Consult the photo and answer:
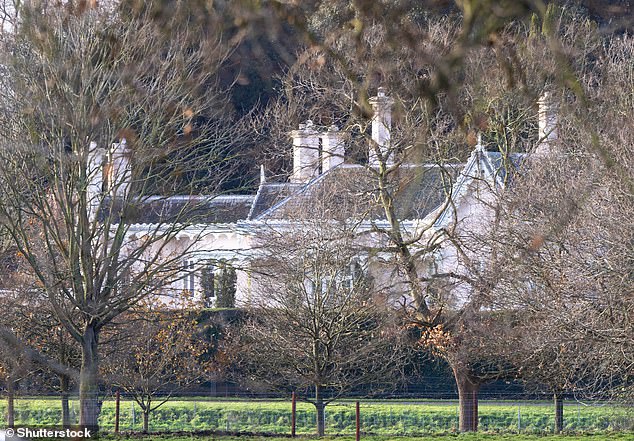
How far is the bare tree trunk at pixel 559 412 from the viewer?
65.4 feet

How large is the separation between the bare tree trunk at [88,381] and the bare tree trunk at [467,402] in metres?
7.20

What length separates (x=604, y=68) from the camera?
20.3 meters

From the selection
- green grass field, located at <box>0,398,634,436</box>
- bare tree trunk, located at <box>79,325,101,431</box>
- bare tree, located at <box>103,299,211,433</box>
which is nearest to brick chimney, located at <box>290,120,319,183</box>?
bare tree, located at <box>103,299,211,433</box>

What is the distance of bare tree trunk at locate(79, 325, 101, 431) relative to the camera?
53.4 feet

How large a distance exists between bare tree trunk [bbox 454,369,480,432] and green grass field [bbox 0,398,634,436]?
0.34 meters

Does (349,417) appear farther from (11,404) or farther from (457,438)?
(11,404)

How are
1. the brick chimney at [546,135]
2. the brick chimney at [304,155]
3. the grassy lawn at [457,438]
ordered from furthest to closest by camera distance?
the brick chimney at [304,155] → the brick chimney at [546,135] → the grassy lawn at [457,438]

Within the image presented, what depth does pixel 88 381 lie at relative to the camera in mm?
16281

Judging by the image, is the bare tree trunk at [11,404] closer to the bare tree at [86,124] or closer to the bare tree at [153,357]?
the bare tree at [153,357]

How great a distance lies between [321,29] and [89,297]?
400 inches

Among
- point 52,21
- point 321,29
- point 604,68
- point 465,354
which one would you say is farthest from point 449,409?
point 321,29

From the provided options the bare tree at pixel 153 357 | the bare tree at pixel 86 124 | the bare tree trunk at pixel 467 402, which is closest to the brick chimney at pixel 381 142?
the bare tree at pixel 86 124

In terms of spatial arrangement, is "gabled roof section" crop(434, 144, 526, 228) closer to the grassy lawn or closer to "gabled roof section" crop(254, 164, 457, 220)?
"gabled roof section" crop(254, 164, 457, 220)

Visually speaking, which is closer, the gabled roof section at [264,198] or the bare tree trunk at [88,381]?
the bare tree trunk at [88,381]
